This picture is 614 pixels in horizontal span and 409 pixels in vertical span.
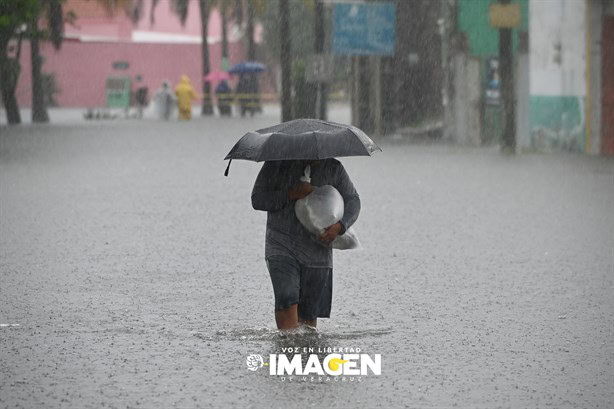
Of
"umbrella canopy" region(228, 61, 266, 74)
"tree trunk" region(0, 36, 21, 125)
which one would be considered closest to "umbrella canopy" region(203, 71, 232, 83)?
"umbrella canopy" region(228, 61, 266, 74)

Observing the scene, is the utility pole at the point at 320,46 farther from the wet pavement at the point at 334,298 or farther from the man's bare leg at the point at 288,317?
the man's bare leg at the point at 288,317

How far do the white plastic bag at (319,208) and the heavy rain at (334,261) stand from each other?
11mm

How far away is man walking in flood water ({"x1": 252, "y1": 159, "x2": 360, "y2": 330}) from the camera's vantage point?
7277mm

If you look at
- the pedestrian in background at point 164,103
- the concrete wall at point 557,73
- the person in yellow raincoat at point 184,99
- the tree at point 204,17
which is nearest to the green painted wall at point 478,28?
the concrete wall at point 557,73

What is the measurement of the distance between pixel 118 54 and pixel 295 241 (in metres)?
68.7

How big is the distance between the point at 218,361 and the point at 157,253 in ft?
15.1

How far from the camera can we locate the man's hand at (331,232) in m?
7.21

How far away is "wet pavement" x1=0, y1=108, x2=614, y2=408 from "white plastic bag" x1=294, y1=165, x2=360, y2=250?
62cm

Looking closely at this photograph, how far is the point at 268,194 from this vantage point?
288 inches

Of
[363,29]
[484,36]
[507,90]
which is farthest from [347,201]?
[363,29]

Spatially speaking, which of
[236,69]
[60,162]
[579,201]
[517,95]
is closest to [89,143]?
[60,162]

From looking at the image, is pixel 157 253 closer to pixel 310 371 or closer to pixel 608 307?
pixel 608 307

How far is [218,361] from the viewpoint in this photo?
22.7 ft

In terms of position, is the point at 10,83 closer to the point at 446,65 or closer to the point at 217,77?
the point at 446,65
